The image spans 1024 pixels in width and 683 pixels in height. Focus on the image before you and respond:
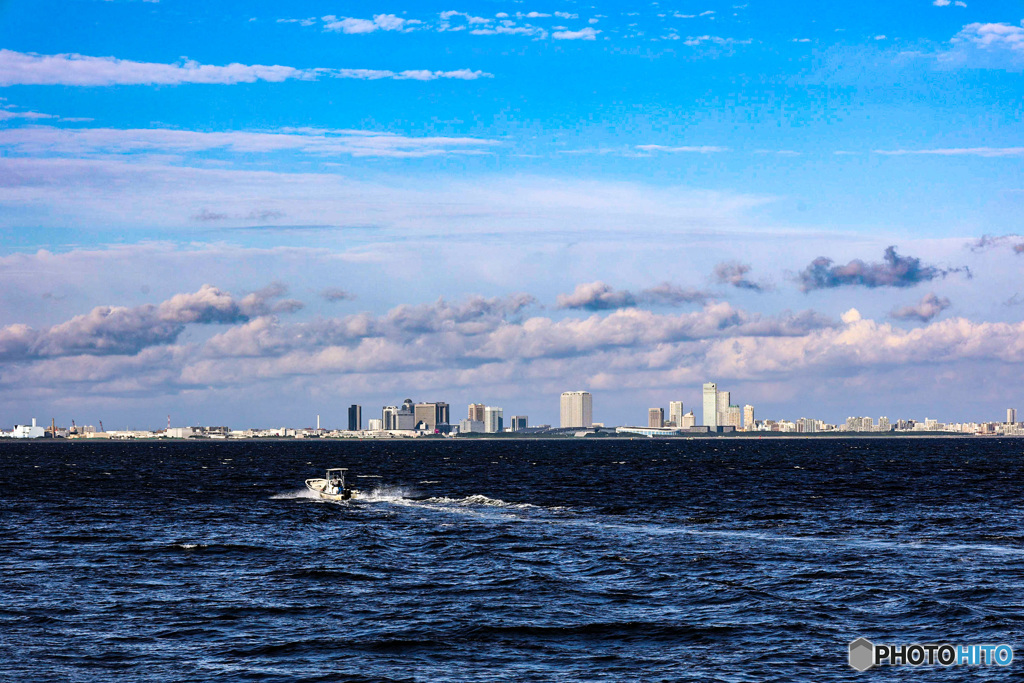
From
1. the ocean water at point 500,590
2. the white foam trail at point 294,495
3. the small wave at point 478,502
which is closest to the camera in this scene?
the ocean water at point 500,590

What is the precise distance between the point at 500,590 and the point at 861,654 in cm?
2053

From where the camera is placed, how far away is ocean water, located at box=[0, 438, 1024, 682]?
1580 inches

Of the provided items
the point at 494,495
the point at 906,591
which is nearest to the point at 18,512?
the point at 494,495

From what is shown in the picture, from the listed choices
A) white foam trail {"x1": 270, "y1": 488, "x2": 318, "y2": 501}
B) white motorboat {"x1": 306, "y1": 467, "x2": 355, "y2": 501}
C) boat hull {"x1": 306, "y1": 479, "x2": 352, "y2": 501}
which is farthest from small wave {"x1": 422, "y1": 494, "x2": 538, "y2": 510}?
white foam trail {"x1": 270, "y1": 488, "x2": 318, "y2": 501}

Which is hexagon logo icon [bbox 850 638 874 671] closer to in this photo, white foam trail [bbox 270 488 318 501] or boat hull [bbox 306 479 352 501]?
boat hull [bbox 306 479 352 501]

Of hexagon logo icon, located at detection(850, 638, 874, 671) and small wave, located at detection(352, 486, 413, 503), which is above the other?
hexagon logo icon, located at detection(850, 638, 874, 671)

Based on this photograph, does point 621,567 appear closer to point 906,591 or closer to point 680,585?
point 680,585

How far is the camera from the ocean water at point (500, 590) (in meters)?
40.1

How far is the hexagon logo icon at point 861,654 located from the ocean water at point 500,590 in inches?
21.1

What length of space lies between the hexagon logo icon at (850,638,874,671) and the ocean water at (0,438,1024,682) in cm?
54

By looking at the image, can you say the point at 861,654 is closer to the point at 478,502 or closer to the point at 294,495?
the point at 478,502

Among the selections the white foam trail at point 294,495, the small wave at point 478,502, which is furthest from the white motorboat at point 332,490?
the small wave at point 478,502

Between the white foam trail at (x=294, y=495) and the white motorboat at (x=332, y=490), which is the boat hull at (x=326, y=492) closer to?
the white motorboat at (x=332, y=490)

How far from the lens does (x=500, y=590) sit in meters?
54.9
